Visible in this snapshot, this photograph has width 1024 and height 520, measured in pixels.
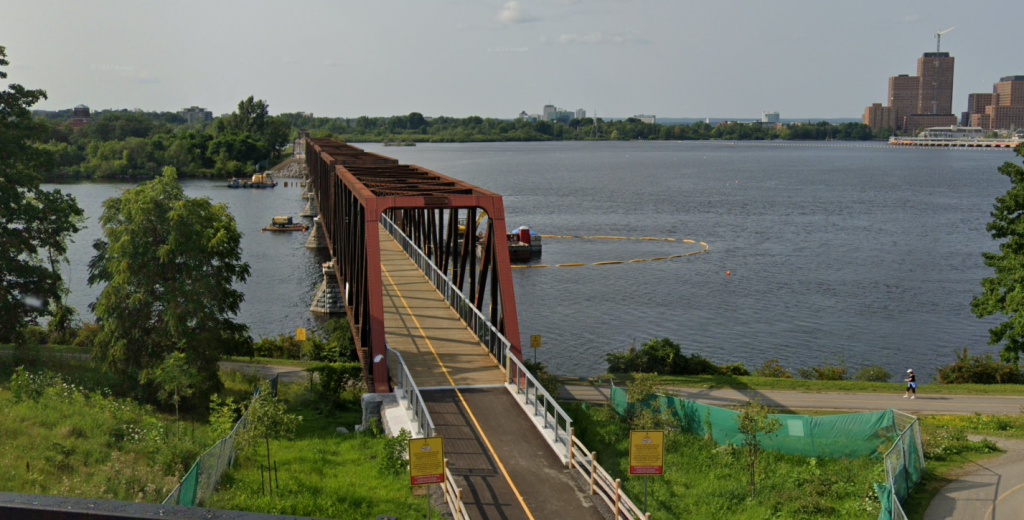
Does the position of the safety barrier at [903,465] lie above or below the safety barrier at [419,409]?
below

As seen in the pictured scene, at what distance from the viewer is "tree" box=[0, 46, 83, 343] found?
34469mm

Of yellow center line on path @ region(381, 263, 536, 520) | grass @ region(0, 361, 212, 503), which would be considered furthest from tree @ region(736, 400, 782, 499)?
grass @ region(0, 361, 212, 503)

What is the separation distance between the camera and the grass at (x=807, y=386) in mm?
31828

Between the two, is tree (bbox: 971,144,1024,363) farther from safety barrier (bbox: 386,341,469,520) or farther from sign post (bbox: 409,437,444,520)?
sign post (bbox: 409,437,444,520)

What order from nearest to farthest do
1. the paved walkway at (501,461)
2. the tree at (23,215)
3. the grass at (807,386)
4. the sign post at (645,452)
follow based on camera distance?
the sign post at (645,452), the paved walkway at (501,461), the grass at (807,386), the tree at (23,215)

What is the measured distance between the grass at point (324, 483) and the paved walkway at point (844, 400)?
961 centimetres

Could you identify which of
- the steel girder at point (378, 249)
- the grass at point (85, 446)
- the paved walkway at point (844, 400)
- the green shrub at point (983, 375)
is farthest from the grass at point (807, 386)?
the grass at point (85, 446)

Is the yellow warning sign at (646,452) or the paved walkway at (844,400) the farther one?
the paved walkway at (844,400)

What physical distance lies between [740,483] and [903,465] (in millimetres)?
3734

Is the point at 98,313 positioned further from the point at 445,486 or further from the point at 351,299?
the point at 445,486

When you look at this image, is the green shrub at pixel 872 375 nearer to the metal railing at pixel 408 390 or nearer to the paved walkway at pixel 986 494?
the paved walkway at pixel 986 494

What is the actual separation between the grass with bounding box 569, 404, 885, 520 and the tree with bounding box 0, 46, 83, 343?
970 inches

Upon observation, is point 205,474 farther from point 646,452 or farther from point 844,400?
point 844,400

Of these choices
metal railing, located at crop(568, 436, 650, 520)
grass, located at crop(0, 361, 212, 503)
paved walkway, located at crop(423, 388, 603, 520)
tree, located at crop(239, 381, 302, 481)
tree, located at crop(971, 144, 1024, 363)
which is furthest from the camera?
tree, located at crop(971, 144, 1024, 363)
